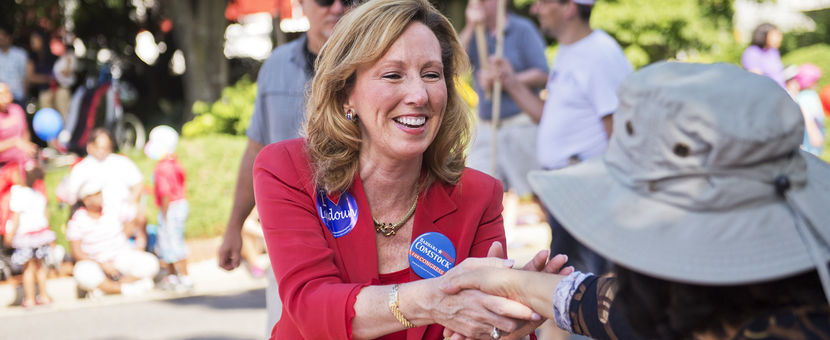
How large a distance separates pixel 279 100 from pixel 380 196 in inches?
54.5

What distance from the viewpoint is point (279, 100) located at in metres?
4.01

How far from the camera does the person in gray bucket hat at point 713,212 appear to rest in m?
1.55

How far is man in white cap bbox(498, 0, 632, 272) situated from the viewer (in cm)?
470

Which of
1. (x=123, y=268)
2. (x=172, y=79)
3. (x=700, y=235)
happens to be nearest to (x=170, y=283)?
(x=123, y=268)

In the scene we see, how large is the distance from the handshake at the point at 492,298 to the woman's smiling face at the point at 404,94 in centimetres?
50

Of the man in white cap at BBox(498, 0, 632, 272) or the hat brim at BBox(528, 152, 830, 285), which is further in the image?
the man in white cap at BBox(498, 0, 632, 272)

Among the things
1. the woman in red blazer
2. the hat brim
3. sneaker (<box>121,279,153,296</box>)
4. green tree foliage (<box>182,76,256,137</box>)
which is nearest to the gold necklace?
the woman in red blazer

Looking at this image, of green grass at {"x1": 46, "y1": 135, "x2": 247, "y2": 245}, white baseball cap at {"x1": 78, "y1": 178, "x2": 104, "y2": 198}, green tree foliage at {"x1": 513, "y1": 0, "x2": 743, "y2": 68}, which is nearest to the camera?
white baseball cap at {"x1": 78, "y1": 178, "x2": 104, "y2": 198}

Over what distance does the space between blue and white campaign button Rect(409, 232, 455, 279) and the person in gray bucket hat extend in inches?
37.3

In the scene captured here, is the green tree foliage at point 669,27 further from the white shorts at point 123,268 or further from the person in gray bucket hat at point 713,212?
the person in gray bucket hat at point 713,212

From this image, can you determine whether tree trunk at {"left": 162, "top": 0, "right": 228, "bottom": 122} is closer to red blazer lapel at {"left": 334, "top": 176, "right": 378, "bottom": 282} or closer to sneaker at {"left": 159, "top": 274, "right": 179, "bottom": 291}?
sneaker at {"left": 159, "top": 274, "right": 179, "bottom": 291}

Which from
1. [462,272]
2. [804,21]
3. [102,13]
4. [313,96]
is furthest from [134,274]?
[804,21]

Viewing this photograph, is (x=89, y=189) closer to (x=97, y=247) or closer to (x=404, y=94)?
(x=97, y=247)

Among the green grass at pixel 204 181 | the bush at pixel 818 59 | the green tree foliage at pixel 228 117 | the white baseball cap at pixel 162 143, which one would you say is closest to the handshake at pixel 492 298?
the white baseball cap at pixel 162 143
